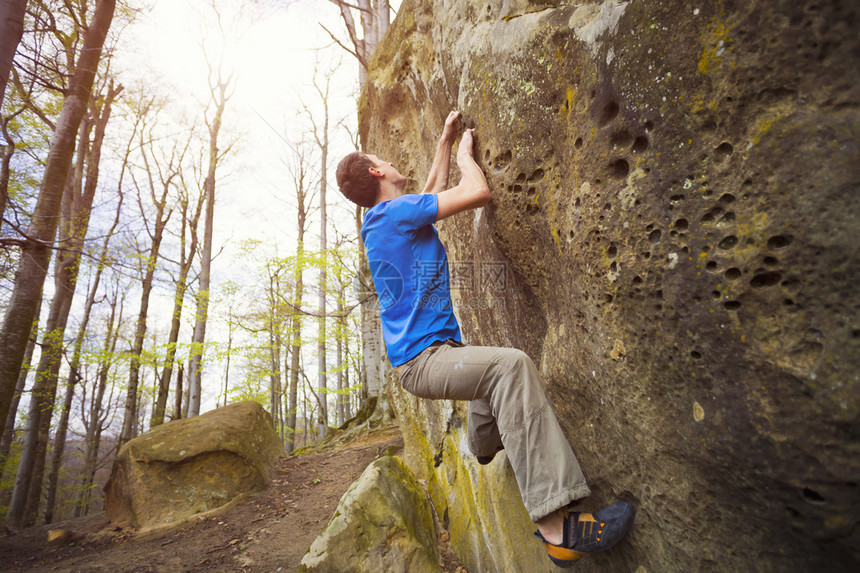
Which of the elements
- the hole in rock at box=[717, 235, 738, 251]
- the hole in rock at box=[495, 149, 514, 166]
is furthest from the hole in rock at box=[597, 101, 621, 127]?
the hole in rock at box=[717, 235, 738, 251]

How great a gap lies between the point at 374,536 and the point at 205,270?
12.8m

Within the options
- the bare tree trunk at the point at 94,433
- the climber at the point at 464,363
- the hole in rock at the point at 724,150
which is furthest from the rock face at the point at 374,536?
the bare tree trunk at the point at 94,433

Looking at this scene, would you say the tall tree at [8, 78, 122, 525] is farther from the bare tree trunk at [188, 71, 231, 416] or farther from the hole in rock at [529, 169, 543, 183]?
the hole in rock at [529, 169, 543, 183]

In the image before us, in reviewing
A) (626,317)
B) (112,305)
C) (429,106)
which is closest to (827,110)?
(626,317)

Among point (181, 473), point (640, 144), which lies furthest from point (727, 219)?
point (181, 473)

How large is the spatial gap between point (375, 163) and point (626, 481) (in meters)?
2.75

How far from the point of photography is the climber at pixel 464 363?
6.75 ft

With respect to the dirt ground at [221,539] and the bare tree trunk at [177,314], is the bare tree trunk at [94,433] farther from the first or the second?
the dirt ground at [221,539]

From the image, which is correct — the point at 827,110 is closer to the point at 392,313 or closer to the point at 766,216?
the point at 766,216

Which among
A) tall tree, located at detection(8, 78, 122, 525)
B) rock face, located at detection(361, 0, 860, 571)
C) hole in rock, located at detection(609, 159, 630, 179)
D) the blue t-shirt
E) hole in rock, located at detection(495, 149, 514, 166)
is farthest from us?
tall tree, located at detection(8, 78, 122, 525)

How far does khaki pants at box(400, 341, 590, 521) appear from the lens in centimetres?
205

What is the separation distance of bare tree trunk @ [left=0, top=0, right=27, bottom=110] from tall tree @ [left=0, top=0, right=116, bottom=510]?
4.80 feet

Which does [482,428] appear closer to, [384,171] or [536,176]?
[536,176]

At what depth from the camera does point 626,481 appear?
86.5 inches
